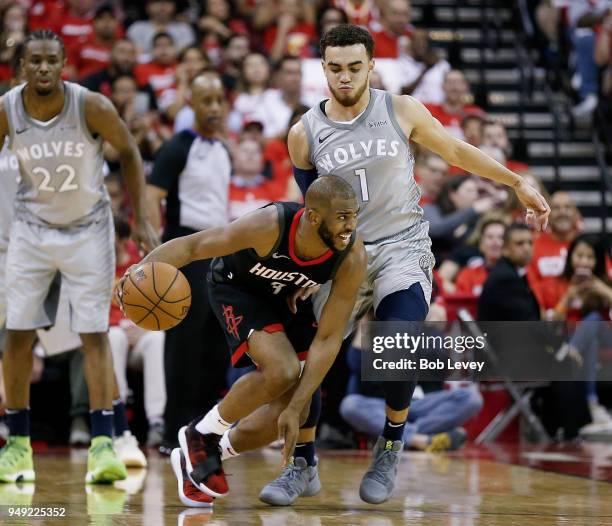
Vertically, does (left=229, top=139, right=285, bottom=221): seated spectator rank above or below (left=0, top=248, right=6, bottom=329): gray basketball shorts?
above

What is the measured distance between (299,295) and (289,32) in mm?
7428

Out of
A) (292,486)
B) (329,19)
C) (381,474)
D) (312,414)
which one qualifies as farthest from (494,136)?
(292,486)

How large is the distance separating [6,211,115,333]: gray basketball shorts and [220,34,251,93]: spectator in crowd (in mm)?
5552

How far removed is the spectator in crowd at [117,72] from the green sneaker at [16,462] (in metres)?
5.13

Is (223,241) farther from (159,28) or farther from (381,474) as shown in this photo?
(159,28)

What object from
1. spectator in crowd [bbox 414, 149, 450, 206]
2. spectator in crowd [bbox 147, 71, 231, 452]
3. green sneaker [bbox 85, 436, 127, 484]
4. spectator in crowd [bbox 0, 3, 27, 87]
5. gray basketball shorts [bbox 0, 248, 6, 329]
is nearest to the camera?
green sneaker [bbox 85, 436, 127, 484]

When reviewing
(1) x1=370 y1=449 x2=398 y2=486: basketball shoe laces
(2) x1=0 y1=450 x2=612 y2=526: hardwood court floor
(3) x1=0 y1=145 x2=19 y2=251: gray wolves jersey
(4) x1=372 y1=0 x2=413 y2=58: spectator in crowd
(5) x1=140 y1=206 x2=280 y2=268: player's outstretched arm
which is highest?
(4) x1=372 y1=0 x2=413 y2=58: spectator in crowd

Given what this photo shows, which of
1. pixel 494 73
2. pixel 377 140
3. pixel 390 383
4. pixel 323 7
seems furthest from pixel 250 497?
pixel 494 73

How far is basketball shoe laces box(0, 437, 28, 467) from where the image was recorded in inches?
229

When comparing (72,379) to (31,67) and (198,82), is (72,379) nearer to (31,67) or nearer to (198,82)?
(198,82)

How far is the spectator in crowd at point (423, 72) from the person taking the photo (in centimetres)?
1145

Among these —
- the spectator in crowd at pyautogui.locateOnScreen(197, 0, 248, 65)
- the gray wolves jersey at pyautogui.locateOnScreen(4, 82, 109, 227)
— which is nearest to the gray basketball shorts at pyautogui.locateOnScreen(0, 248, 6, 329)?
the gray wolves jersey at pyautogui.locateOnScreen(4, 82, 109, 227)

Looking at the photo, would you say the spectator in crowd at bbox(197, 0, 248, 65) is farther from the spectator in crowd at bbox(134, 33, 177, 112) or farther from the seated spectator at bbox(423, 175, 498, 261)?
the seated spectator at bbox(423, 175, 498, 261)

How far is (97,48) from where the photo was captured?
1137cm
